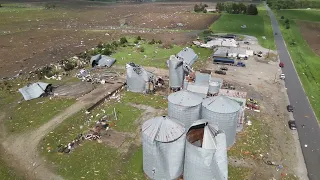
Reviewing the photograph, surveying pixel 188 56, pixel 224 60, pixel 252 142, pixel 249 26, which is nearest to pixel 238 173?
pixel 252 142

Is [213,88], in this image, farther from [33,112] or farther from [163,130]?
[33,112]

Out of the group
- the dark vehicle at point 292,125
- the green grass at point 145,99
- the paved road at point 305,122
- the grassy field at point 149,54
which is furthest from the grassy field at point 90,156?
the grassy field at point 149,54

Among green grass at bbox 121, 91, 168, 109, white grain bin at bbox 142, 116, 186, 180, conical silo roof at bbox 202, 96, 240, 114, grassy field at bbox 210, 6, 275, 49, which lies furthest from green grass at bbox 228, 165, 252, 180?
grassy field at bbox 210, 6, 275, 49

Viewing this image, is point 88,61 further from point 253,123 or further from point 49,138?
point 253,123

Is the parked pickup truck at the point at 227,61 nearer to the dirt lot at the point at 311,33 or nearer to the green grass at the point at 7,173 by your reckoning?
the dirt lot at the point at 311,33

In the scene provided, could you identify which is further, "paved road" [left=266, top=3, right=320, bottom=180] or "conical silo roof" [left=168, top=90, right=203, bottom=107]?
"conical silo roof" [left=168, top=90, right=203, bottom=107]

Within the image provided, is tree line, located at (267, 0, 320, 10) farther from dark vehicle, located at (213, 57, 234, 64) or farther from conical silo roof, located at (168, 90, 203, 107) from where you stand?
conical silo roof, located at (168, 90, 203, 107)

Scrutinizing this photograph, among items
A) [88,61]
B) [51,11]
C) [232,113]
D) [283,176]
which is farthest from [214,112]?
[51,11]
